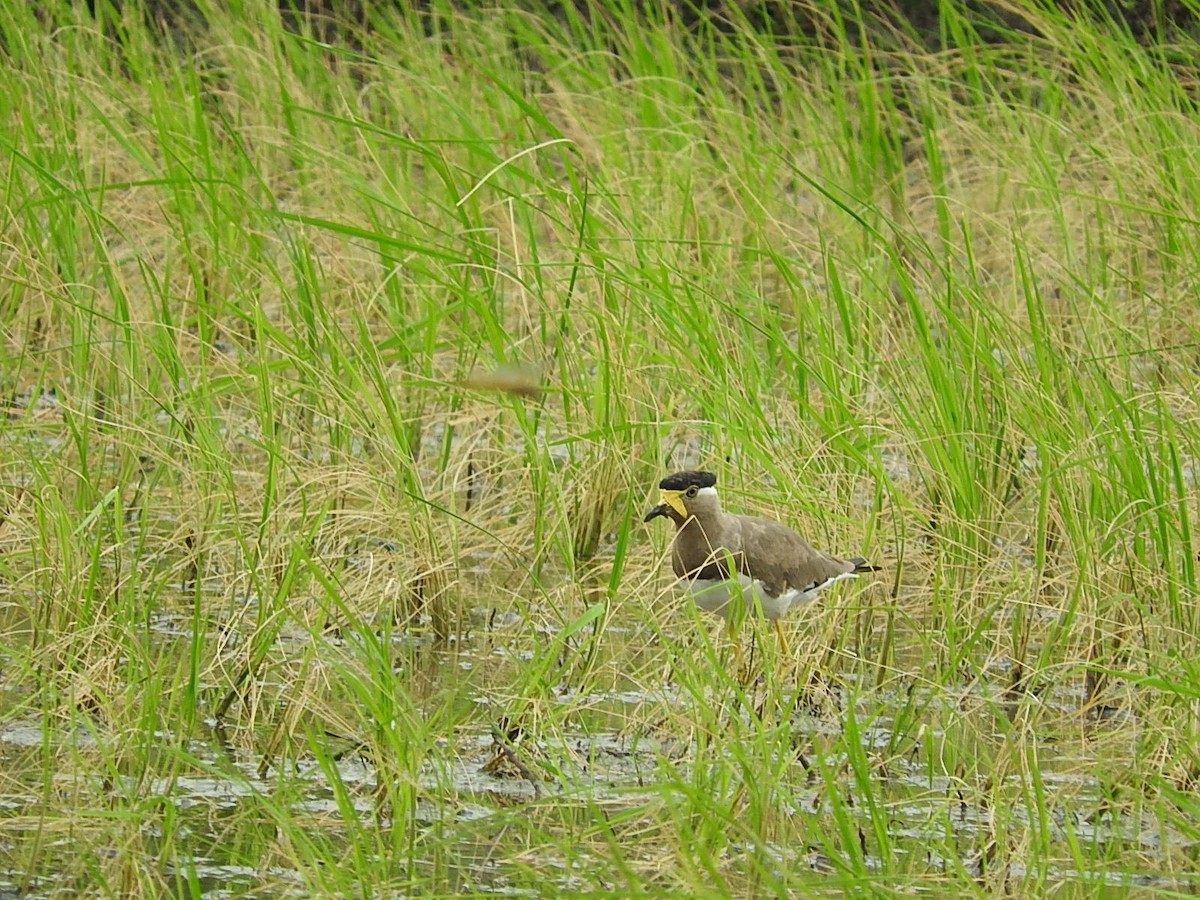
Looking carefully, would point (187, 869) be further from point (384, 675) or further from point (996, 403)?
point (996, 403)

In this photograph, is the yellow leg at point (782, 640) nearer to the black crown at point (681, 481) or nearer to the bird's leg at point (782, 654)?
the bird's leg at point (782, 654)

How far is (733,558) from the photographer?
189 inches

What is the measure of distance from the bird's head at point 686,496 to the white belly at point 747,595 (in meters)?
0.17

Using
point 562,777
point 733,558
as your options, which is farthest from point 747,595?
point 562,777

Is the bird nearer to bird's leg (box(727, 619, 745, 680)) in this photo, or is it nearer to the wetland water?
bird's leg (box(727, 619, 745, 680))

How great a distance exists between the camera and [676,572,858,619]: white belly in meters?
4.72

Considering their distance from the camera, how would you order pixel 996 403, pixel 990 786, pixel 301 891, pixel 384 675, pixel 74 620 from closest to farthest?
pixel 301 891, pixel 384 675, pixel 990 786, pixel 74 620, pixel 996 403

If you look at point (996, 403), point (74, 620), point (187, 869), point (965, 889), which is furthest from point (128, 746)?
point (996, 403)

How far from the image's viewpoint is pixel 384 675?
3990 mm

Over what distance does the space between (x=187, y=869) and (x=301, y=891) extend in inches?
8.8

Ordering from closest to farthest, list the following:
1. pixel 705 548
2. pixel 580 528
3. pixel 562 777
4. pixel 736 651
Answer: pixel 562 777 → pixel 705 548 → pixel 736 651 → pixel 580 528

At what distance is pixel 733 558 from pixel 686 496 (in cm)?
20

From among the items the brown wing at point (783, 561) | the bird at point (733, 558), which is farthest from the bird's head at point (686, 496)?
the brown wing at point (783, 561)

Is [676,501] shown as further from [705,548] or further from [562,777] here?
[562,777]
